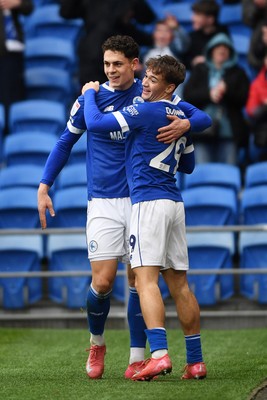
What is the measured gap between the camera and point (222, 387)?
7.34 m

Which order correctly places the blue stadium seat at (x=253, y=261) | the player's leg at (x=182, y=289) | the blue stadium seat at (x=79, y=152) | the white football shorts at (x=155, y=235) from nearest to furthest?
the white football shorts at (x=155, y=235), the player's leg at (x=182, y=289), the blue stadium seat at (x=253, y=261), the blue stadium seat at (x=79, y=152)

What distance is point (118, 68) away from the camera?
25.6 ft

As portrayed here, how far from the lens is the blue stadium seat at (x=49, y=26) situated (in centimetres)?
1619

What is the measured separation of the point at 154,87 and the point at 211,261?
4.90 meters

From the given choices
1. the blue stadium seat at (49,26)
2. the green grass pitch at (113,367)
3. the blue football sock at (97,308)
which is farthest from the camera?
the blue stadium seat at (49,26)

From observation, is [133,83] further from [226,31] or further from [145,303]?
[226,31]

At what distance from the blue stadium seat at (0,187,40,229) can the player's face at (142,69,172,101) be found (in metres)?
5.23

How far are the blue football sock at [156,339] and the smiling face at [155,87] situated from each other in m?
1.45

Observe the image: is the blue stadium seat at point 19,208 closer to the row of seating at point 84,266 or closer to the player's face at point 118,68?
the row of seating at point 84,266

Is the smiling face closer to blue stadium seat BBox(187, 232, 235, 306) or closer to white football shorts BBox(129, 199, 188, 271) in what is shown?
white football shorts BBox(129, 199, 188, 271)

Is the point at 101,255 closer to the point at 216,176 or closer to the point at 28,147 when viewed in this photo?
the point at 216,176

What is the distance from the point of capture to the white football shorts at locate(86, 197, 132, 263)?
7824 mm

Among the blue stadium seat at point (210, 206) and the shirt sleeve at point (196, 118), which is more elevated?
the shirt sleeve at point (196, 118)

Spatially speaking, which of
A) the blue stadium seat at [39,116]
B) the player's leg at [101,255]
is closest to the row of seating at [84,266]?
the blue stadium seat at [39,116]
